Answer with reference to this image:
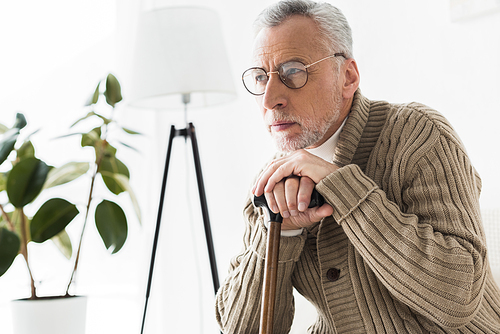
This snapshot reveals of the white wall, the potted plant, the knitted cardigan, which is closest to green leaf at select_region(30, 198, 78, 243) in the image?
the potted plant

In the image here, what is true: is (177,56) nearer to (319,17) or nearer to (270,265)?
(319,17)

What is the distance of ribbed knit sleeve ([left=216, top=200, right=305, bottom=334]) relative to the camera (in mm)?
1169

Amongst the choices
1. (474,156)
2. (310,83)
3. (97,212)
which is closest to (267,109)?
(310,83)

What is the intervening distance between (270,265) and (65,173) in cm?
114

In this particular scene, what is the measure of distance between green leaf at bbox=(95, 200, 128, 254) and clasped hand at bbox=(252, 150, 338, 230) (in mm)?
848

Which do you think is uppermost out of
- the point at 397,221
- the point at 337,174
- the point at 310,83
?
the point at 310,83

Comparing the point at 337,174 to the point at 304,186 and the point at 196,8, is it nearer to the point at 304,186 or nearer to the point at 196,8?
the point at 304,186

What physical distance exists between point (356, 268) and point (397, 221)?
0.69ft

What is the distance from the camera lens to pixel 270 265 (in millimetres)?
981

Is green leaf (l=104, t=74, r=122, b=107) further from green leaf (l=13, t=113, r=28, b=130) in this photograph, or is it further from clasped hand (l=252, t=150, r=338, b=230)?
clasped hand (l=252, t=150, r=338, b=230)

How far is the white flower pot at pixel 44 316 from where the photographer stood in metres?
1.61

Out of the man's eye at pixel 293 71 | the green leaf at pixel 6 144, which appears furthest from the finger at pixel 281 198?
the green leaf at pixel 6 144

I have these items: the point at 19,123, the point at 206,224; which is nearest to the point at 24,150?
the point at 19,123

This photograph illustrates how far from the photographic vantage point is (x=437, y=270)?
937 millimetres
